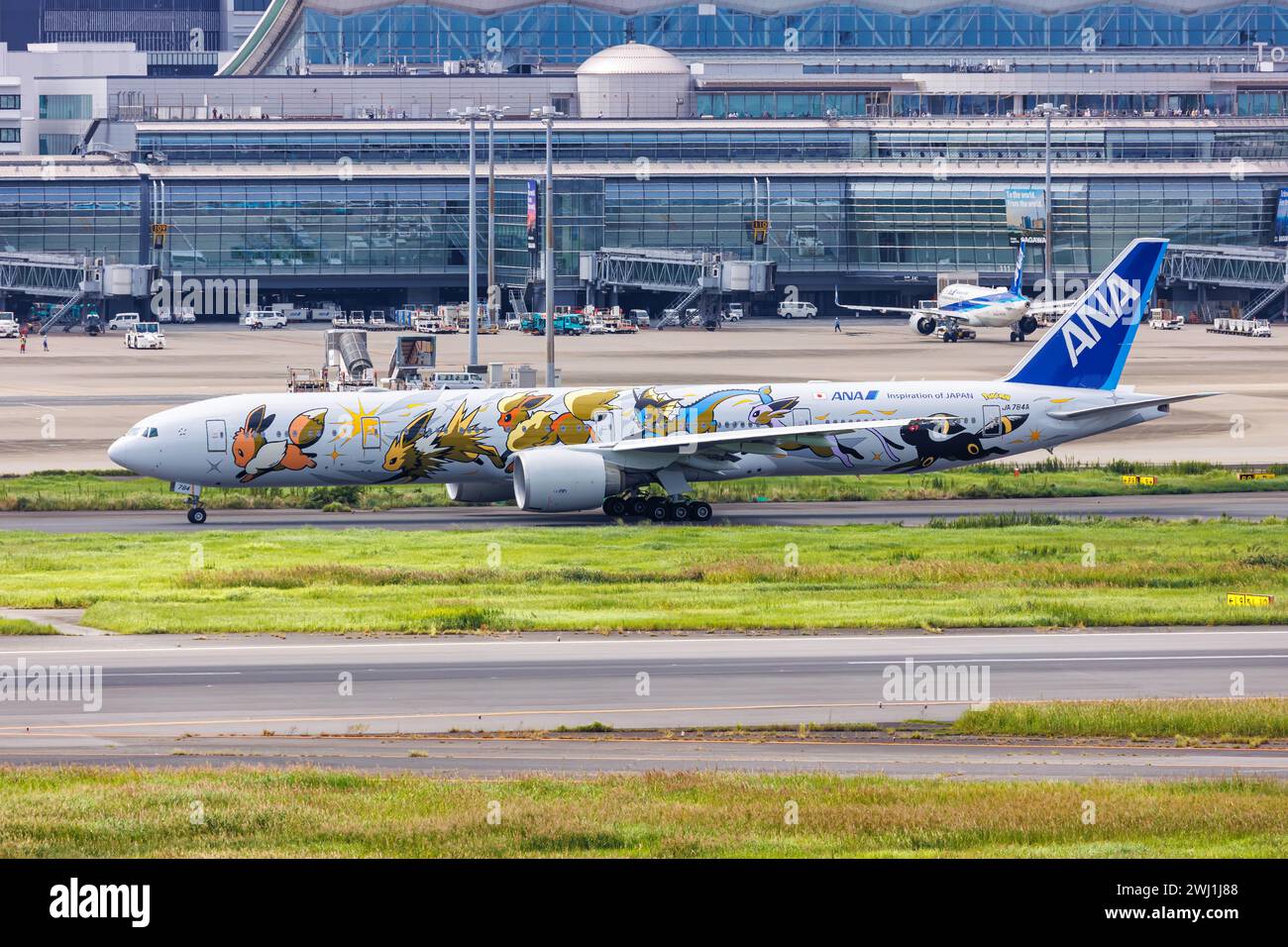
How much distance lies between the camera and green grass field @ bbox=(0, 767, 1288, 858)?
18.7m

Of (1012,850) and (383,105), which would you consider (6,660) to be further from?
(383,105)

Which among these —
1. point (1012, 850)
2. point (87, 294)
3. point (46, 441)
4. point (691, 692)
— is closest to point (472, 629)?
point (691, 692)

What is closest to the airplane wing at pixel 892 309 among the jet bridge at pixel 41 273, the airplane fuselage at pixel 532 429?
the jet bridge at pixel 41 273

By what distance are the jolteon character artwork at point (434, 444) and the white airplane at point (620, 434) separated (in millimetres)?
40

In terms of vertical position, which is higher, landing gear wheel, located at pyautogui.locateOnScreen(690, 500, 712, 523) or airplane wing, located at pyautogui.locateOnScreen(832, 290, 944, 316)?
airplane wing, located at pyautogui.locateOnScreen(832, 290, 944, 316)

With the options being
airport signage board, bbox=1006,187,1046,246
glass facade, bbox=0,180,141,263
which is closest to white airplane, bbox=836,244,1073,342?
airport signage board, bbox=1006,187,1046,246

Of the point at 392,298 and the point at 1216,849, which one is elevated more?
the point at 392,298

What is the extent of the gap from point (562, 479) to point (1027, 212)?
119598 mm

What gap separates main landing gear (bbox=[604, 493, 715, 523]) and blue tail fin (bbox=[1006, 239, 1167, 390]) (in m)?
11.1

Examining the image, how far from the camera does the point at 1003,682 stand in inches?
1219

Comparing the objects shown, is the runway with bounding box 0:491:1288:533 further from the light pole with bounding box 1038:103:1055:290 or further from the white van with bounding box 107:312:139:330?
the white van with bounding box 107:312:139:330

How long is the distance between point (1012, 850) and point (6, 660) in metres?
20.1

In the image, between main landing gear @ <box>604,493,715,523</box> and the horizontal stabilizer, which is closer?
main landing gear @ <box>604,493,715,523</box>

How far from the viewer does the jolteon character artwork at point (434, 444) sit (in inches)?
2114
